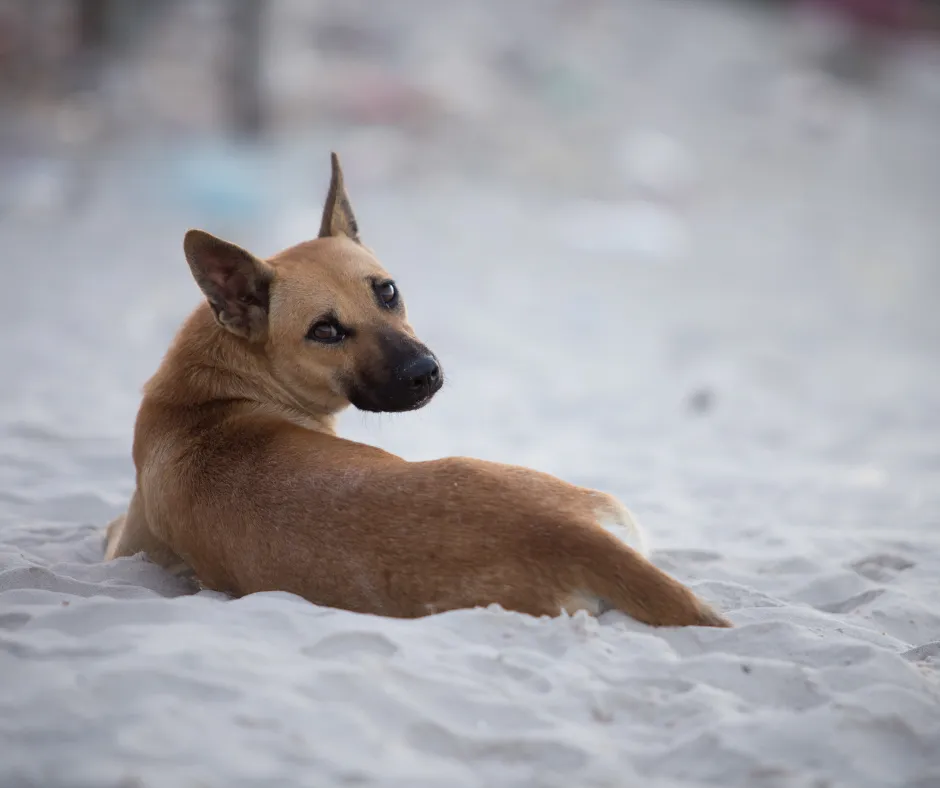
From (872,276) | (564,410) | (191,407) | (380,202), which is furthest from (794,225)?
(191,407)

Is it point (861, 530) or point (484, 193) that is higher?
point (484, 193)

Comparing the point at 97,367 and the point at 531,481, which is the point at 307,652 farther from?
the point at 97,367

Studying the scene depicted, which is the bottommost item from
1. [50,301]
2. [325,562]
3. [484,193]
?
[325,562]

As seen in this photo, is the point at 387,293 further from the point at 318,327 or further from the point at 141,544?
the point at 141,544

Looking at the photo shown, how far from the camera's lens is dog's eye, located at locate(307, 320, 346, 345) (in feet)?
12.1

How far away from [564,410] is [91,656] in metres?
5.17

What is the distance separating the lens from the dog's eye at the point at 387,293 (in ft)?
12.5

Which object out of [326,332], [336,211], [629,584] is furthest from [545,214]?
[629,584]

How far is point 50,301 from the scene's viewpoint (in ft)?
28.2

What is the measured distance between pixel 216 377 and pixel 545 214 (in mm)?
11416

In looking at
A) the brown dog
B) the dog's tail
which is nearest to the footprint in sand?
the brown dog

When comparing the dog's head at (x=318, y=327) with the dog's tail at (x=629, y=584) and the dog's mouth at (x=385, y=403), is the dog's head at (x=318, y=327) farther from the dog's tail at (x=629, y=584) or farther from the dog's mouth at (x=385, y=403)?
the dog's tail at (x=629, y=584)

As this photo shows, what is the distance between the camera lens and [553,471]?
5809mm

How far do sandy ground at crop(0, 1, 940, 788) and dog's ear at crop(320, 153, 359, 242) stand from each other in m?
1.61
